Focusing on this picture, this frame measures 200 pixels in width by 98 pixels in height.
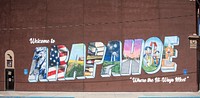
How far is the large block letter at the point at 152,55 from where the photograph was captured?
30984mm

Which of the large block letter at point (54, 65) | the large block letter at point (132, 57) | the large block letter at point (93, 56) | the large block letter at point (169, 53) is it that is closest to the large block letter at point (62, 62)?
the large block letter at point (54, 65)

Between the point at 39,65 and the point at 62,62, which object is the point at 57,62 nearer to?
the point at 62,62

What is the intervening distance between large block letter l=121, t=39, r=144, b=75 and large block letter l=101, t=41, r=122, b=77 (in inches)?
17.4

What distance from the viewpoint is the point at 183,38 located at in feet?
101

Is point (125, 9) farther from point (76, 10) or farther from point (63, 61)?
point (63, 61)

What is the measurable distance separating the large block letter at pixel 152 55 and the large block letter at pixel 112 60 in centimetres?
223

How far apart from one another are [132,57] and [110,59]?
1947 millimetres

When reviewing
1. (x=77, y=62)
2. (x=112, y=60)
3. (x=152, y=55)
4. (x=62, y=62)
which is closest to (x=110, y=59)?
(x=112, y=60)

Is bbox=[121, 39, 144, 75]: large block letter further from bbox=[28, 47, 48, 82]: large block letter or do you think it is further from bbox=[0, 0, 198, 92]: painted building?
bbox=[28, 47, 48, 82]: large block letter

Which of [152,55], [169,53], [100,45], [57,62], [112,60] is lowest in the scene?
[57,62]

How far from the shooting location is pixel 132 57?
3120cm

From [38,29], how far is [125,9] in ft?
26.8

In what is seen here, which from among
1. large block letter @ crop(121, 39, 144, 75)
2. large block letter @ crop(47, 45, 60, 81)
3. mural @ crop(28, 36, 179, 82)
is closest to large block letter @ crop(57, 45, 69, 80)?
mural @ crop(28, 36, 179, 82)

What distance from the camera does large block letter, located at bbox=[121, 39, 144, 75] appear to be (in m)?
31.1
